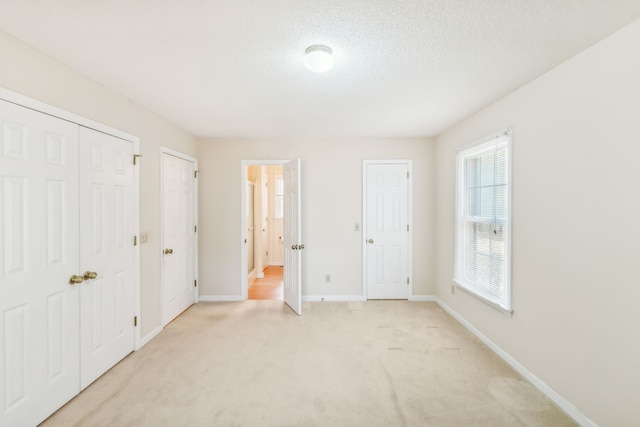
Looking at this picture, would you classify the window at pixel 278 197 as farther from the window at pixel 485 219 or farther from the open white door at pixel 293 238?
the window at pixel 485 219

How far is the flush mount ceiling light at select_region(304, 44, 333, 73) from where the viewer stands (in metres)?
1.70

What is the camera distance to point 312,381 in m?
2.21

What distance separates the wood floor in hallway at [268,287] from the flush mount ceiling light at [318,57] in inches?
135

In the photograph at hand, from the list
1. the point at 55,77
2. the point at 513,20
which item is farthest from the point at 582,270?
the point at 55,77

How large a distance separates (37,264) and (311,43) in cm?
226

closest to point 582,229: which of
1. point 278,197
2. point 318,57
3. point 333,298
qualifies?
point 318,57

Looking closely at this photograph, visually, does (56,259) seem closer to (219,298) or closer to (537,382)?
(219,298)

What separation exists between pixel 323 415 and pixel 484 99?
3012 mm

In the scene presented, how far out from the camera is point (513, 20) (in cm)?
148

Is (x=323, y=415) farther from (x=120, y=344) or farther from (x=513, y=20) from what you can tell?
(x=513, y=20)

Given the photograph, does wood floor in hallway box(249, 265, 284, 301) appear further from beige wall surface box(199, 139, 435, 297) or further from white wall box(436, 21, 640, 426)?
white wall box(436, 21, 640, 426)

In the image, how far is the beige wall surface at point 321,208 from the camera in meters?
4.09

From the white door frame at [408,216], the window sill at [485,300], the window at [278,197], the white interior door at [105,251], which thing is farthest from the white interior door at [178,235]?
the window sill at [485,300]

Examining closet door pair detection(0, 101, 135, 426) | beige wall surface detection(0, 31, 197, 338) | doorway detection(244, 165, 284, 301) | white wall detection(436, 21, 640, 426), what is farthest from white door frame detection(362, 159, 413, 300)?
closet door pair detection(0, 101, 135, 426)
